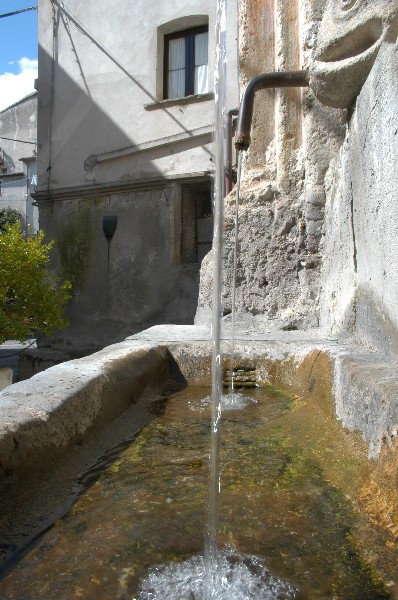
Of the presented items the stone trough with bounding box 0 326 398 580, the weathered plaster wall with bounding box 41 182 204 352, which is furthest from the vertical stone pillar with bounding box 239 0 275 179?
the weathered plaster wall with bounding box 41 182 204 352

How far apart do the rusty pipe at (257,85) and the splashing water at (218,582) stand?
9.51 ft

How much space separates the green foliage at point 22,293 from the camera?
6340 mm

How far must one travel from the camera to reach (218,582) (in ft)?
3.52

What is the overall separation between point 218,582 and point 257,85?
3.07 meters

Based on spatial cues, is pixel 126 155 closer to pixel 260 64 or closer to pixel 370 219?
pixel 260 64

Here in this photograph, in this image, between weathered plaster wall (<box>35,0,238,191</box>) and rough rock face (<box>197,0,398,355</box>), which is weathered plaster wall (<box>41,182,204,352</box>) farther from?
rough rock face (<box>197,0,398,355</box>)

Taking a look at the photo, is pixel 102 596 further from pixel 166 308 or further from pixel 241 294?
pixel 166 308

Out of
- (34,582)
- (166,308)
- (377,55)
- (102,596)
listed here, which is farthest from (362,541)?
(166,308)

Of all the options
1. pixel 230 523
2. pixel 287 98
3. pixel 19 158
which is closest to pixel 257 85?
pixel 287 98

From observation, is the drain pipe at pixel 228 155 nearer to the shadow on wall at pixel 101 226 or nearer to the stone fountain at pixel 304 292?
the stone fountain at pixel 304 292

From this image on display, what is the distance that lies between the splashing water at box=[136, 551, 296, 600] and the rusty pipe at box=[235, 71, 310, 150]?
9.51ft

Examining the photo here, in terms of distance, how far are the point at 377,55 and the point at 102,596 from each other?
6.72 feet

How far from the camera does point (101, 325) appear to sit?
28.0ft

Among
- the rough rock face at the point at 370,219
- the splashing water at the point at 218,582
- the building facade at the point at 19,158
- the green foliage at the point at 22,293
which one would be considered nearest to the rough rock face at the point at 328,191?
the rough rock face at the point at 370,219
